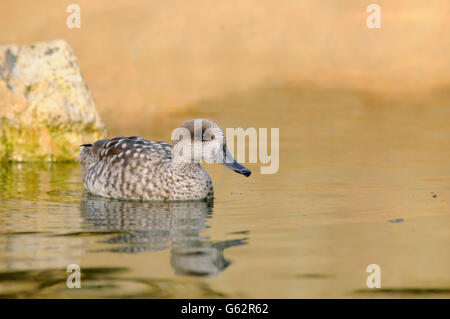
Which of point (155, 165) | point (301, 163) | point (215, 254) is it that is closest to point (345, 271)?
point (215, 254)

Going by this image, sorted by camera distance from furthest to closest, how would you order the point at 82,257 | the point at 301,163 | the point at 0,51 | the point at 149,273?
1. the point at 0,51
2. the point at 301,163
3. the point at 82,257
4. the point at 149,273

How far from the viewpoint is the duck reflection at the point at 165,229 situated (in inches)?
238

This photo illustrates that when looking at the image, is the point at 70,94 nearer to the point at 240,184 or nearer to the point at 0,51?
the point at 0,51

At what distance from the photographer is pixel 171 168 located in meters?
9.35

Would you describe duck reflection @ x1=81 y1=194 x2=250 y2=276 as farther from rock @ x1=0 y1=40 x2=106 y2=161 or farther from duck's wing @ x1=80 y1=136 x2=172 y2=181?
rock @ x1=0 y1=40 x2=106 y2=161

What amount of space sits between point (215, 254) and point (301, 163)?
253 inches

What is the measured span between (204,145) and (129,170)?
0.98 meters

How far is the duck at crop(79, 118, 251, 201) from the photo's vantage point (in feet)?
29.9

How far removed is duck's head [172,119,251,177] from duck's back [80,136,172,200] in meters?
0.30

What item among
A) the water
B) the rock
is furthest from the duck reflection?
the rock

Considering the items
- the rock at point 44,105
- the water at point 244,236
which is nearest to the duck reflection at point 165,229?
the water at point 244,236

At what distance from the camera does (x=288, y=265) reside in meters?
5.90

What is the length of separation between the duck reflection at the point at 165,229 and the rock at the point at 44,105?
4011 mm

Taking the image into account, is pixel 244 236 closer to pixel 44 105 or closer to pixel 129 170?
Answer: pixel 129 170
